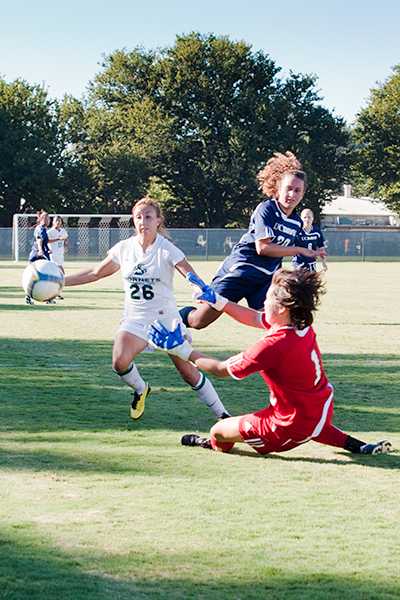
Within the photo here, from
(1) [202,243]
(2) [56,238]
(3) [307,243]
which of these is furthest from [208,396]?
(1) [202,243]

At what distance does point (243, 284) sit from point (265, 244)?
44cm

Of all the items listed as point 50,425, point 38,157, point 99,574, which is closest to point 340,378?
point 50,425

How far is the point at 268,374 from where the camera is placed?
666 centimetres

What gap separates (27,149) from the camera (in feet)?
223

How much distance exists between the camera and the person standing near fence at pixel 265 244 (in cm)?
1002

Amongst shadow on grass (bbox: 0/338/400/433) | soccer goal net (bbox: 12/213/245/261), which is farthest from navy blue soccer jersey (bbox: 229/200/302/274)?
soccer goal net (bbox: 12/213/245/261)

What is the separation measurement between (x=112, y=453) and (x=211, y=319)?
2.88 metres

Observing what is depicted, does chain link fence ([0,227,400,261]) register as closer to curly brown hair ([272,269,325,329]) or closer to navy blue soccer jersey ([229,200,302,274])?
navy blue soccer jersey ([229,200,302,274])

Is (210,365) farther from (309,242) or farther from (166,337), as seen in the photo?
(309,242)

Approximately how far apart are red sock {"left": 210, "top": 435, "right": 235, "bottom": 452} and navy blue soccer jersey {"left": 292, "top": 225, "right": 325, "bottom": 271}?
286 cm

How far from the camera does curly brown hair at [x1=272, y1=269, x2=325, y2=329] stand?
657 centimetres

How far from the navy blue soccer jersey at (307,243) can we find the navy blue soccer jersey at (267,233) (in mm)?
214

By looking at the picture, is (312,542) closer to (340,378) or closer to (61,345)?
(340,378)

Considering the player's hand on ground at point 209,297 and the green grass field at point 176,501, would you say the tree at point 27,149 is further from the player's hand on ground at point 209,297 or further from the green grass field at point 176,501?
the player's hand on ground at point 209,297
